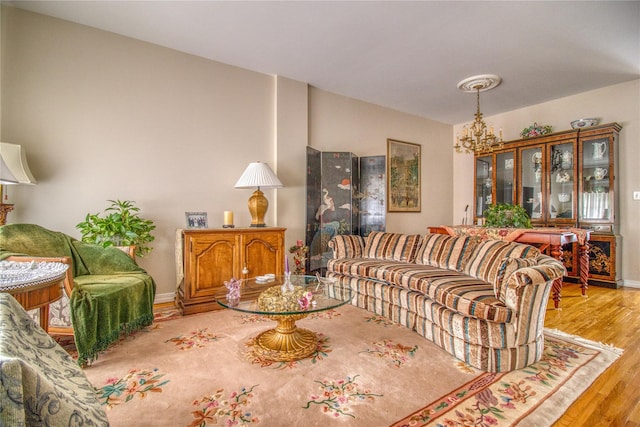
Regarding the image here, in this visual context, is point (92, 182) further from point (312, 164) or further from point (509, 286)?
point (509, 286)

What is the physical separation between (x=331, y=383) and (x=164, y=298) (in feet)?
7.83

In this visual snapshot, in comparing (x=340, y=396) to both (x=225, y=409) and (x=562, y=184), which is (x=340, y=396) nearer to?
(x=225, y=409)

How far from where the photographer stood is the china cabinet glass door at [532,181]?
15.2ft

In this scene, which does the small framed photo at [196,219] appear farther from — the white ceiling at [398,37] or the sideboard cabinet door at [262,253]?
the white ceiling at [398,37]

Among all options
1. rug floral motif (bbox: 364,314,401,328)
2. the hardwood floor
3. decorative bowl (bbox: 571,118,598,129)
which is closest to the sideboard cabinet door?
rug floral motif (bbox: 364,314,401,328)

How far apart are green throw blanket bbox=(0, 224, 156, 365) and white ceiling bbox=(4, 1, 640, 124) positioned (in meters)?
2.08

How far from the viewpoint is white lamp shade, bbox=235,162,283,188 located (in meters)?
3.34

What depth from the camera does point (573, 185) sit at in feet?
14.0

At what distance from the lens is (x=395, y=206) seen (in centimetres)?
529

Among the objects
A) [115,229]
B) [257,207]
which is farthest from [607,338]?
[115,229]

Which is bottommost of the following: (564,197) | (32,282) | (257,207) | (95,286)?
(95,286)

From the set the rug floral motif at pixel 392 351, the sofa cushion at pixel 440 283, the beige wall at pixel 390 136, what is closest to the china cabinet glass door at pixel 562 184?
the beige wall at pixel 390 136

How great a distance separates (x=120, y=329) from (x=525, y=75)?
5148 mm

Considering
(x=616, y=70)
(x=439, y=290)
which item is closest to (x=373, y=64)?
(x=439, y=290)
